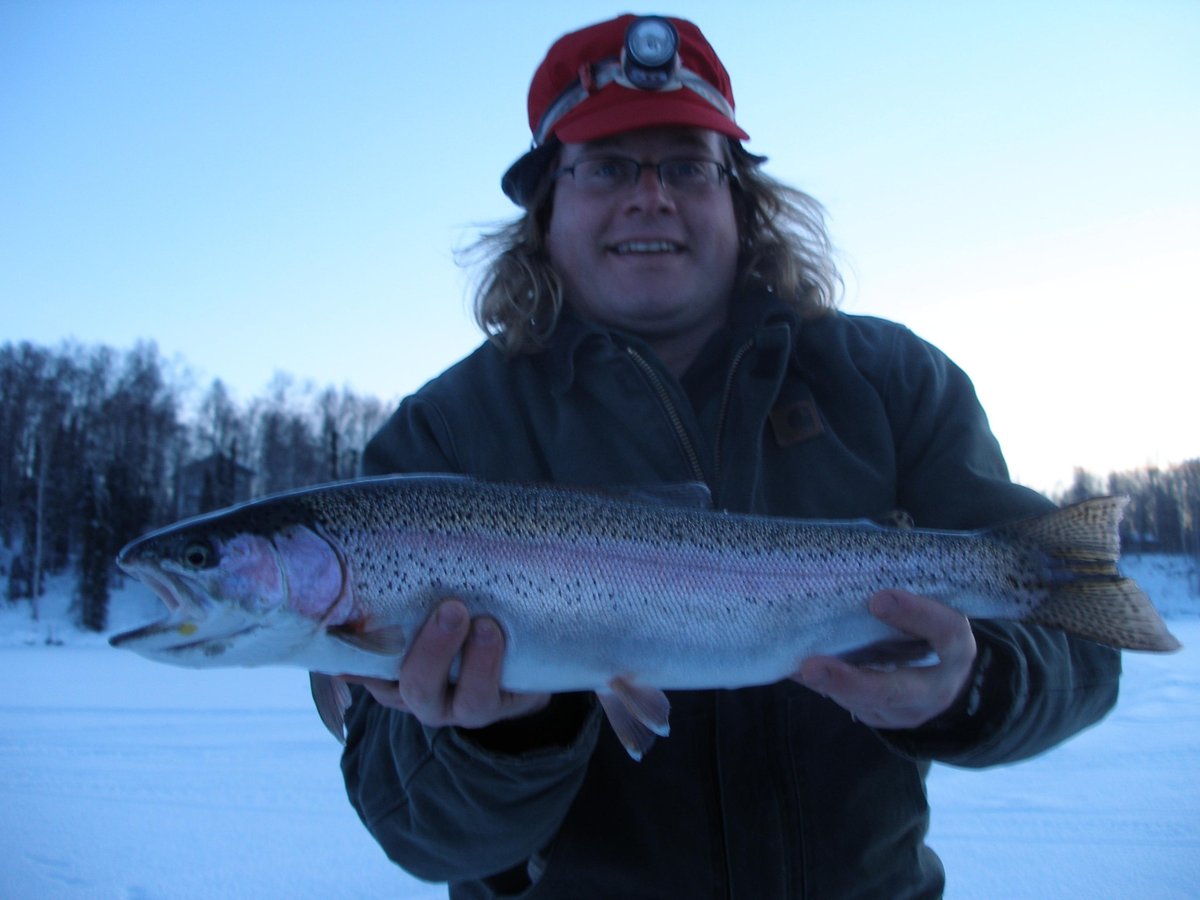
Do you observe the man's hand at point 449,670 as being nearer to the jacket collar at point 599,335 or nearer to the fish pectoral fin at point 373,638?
the fish pectoral fin at point 373,638

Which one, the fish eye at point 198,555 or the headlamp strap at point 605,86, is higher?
the headlamp strap at point 605,86

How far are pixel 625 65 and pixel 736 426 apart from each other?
49.0 inches

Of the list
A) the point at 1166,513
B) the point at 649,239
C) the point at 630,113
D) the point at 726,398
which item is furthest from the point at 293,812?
the point at 1166,513

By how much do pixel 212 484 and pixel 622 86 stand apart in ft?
132

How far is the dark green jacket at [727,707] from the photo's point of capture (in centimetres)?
→ 213

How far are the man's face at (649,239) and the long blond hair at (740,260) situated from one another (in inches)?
6.8

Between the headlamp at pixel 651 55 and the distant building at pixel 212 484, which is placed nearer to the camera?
the headlamp at pixel 651 55

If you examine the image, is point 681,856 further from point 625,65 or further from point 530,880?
point 625,65

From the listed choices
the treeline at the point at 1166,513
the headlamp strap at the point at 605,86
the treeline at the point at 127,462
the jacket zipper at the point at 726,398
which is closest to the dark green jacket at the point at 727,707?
the jacket zipper at the point at 726,398

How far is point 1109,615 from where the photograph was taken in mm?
2199

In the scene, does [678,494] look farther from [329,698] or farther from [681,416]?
[329,698]

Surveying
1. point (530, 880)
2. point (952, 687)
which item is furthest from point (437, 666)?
point (952, 687)

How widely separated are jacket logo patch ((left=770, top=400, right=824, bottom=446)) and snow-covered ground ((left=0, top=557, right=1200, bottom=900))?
3069 millimetres

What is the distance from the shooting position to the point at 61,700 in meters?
10.1
